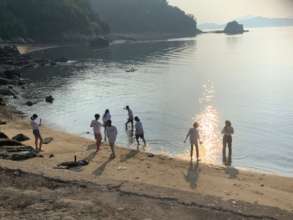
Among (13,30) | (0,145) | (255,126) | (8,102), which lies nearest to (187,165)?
(0,145)

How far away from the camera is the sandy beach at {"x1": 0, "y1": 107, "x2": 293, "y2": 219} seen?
13.6 metres

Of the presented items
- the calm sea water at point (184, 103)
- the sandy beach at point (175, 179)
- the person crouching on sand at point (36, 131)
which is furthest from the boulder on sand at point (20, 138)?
the calm sea water at point (184, 103)

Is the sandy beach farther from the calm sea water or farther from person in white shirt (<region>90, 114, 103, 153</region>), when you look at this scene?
the calm sea water

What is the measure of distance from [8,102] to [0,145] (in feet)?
74.7

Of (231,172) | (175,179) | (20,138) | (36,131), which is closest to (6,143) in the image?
(36,131)

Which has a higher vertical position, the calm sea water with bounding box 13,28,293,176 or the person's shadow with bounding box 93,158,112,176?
the person's shadow with bounding box 93,158,112,176

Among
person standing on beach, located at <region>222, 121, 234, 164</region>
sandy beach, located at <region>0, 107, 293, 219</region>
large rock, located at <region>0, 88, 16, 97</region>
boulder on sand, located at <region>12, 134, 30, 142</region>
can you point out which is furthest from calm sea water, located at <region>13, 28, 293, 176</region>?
boulder on sand, located at <region>12, 134, 30, 142</region>

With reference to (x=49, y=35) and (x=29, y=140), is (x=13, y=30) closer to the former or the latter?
(x=49, y=35)

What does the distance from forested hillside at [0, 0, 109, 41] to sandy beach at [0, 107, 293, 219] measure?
10620 centimetres

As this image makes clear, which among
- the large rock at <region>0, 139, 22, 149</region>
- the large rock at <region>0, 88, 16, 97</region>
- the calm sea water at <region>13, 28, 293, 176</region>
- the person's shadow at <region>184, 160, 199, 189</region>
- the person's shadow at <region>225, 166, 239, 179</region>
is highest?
the large rock at <region>0, 139, 22, 149</region>

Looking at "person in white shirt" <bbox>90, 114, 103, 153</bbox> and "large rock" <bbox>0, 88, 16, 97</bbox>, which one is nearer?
"person in white shirt" <bbox>90, 114, 103, 153</bbox>

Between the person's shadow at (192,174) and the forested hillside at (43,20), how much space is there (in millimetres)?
108140

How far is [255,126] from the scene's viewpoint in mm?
33781

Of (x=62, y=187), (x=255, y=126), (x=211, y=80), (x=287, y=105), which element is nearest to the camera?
(x=62, y=187)
